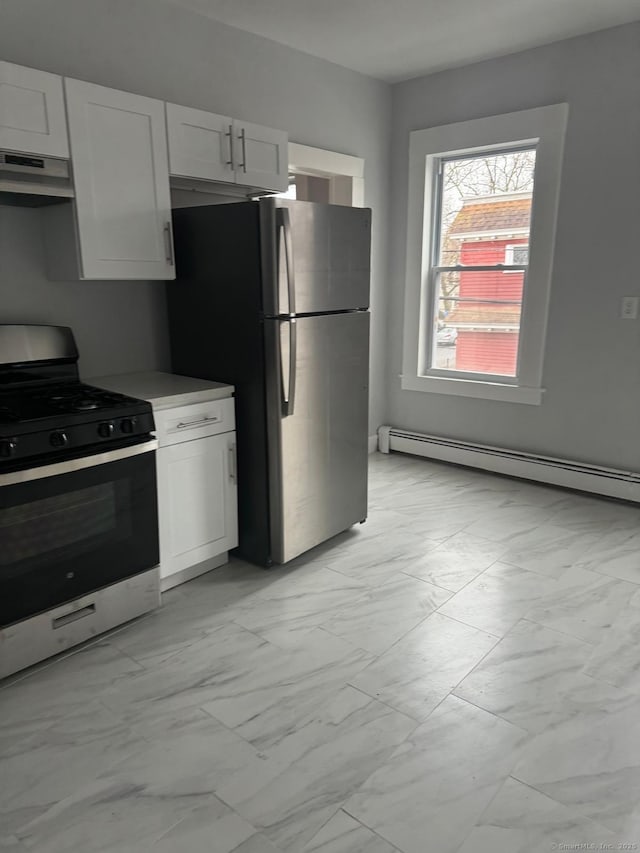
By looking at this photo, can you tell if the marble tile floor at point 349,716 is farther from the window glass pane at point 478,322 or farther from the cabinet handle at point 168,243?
the window glass pane at point 478,322

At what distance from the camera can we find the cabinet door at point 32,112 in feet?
6.62

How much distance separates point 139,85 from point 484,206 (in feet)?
7.46

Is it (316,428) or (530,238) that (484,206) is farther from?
(316,428)

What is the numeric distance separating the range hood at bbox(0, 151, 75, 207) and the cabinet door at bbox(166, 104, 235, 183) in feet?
1.65

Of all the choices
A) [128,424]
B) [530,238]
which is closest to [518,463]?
[530,238]

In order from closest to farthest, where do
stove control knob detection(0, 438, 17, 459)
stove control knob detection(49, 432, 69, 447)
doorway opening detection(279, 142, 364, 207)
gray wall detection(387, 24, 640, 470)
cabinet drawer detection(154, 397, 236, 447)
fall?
stove control knob detection(0, 438, 17, 459), stove control knob detection(49, 432, 69, 447), cabinet drawer detection(154, 397, 236, 447), gray wall detection(387, 24, 640, 470), doorway opening detection(279, 142, 364, 207)

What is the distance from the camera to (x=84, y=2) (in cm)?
249

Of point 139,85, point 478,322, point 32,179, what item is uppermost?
point 139,85

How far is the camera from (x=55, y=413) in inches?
78.7

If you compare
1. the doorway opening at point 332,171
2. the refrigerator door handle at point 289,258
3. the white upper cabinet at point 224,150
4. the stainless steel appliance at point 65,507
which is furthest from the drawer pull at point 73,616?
the doorway opening at point 332,171

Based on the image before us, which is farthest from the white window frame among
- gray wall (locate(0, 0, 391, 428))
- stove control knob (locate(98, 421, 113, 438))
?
stove control knob (locate(98, 421, 113, 438))

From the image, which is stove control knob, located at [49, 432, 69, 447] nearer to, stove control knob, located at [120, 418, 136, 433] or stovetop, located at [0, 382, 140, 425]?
stovetop, located at [0, 382, 140, 425]

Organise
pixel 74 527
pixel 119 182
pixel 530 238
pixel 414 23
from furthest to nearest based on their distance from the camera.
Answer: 1. pixel 530 238
2. pixel 414 23
3. pixel 119 182
4. pixel 74 527

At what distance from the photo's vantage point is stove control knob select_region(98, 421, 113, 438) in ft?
6.82
